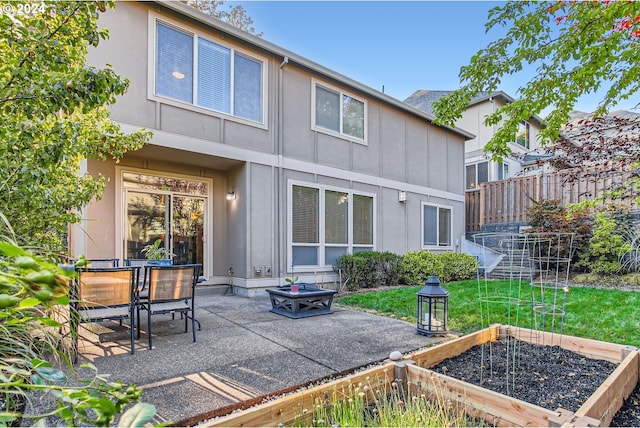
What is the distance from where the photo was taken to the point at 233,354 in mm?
3531

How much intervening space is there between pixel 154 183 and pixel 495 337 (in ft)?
22.3

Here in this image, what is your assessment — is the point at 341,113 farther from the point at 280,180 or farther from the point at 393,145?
the point at 280,180

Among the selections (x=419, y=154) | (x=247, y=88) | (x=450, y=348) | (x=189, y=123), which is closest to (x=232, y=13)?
(x=247, y=88)

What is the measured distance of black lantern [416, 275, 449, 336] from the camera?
14.0 ft

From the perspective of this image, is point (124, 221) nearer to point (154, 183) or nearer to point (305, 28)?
point (154, 183)

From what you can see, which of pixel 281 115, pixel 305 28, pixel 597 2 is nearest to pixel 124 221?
pixel 281 115

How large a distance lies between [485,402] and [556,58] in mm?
4198

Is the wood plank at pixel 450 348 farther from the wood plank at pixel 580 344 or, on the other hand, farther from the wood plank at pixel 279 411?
the wood plank at pixel 279 411

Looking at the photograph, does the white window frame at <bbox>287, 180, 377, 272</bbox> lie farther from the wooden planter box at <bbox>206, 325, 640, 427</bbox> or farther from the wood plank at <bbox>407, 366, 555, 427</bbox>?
the wood plank at <bbox>407, 366, 555, 427</bbox>

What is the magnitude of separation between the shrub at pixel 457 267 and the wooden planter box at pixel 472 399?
6762 mm

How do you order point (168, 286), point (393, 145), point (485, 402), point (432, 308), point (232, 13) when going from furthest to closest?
point (232, 13), point (393, 145), point (432, 308), point (168, 286), point (485, 402)

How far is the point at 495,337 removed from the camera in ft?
11.4

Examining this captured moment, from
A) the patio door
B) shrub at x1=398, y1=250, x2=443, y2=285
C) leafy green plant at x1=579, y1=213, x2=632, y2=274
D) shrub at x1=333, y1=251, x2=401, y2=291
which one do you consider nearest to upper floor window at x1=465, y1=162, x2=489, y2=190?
leafy green plant at x1=579, y1=213, x2=632, y2=274

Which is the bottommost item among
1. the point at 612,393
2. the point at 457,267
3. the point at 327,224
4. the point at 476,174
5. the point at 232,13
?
the point at 457,267
